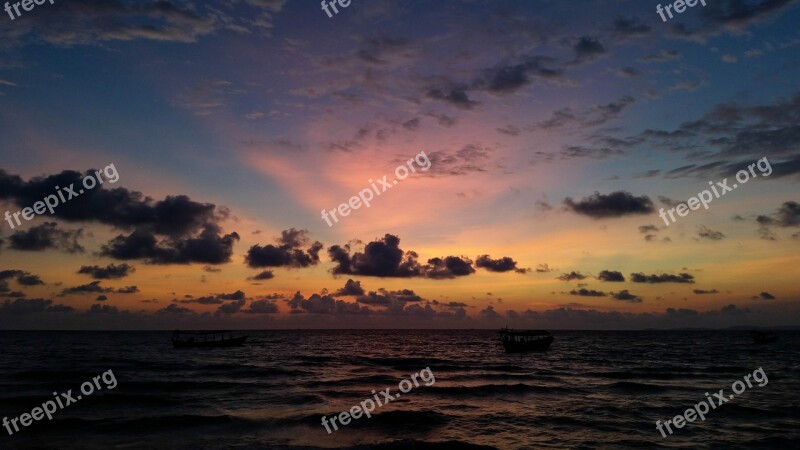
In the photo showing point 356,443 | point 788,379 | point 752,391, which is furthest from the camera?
point 788,379

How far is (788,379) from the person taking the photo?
5259cm

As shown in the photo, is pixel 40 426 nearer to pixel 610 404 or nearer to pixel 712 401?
pixel 610 404

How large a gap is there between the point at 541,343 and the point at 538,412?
206 feet

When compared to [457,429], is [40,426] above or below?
above

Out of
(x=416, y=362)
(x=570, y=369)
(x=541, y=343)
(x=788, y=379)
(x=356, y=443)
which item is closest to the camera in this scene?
(x=356, y=443)

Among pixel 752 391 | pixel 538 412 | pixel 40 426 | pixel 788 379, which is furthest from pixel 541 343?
pixel 40 426

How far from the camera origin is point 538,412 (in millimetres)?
36094

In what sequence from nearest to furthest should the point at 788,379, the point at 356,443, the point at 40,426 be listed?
the point at 356,443
the point at 40,426
the point at 788,379

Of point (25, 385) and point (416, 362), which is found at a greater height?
point (25, 385)

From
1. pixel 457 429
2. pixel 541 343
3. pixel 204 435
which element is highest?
pixel 204 435

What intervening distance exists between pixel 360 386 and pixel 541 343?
2184 inches

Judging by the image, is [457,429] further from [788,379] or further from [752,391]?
[788,379]

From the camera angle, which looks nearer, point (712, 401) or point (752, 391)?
point (712, 401)

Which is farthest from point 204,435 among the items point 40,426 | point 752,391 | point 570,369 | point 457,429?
point 570,369
